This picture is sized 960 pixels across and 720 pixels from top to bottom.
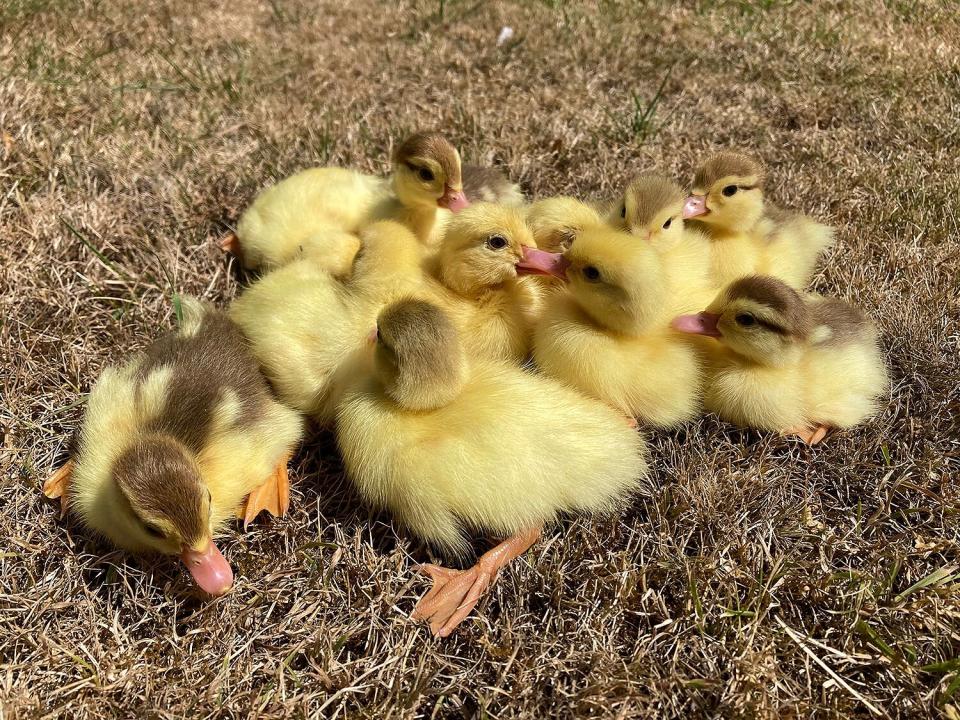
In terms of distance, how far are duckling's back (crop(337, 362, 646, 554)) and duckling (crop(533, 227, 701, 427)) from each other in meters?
0.14

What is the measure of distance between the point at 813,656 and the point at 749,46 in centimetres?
387

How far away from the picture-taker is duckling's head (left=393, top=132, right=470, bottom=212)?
2.37m

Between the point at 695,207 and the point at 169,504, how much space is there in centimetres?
198

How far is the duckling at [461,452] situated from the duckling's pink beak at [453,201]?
75 cm

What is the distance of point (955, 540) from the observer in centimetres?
184

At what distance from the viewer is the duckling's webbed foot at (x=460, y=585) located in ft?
5.73

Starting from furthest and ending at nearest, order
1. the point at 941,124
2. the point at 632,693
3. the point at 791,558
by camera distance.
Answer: the point at 941,124, the point at 791,558, the point at 632,693

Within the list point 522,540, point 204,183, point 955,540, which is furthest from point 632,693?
point 204,183

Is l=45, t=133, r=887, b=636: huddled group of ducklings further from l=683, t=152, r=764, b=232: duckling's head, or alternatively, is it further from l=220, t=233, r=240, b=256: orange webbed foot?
l=220, t=233, r=240, b=256: orange webbed foot

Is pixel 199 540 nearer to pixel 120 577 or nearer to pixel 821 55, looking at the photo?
pixel 120 577

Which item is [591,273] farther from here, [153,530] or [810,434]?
[153,530]

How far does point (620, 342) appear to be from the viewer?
2076 mm

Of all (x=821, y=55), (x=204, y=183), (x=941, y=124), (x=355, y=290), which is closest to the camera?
(x=355, y=290)

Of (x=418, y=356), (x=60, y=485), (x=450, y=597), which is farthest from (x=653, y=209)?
(x=60, y=485)
